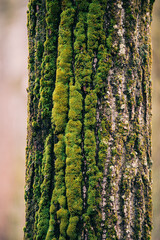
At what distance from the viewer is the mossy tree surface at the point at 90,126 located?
106 centimetres

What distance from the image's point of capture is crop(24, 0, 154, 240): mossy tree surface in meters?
1.06

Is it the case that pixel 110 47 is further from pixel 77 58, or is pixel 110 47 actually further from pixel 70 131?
pixel 70 131

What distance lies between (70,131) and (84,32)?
1.66 feet

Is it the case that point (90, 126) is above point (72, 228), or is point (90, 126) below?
above

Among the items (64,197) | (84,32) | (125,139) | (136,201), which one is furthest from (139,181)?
(84,32)

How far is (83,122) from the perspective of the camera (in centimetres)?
109

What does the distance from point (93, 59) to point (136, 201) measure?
775 mm

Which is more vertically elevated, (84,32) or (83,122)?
(84,32)

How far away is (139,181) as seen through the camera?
3.76ft

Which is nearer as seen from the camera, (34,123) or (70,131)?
(70,131)

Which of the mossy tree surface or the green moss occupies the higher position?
the mossy tree surface

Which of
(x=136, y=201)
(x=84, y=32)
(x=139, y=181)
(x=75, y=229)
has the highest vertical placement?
(x=84, y=32)

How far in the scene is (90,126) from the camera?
3.54 ft

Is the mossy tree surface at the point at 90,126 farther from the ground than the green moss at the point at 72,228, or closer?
farther from the ground
